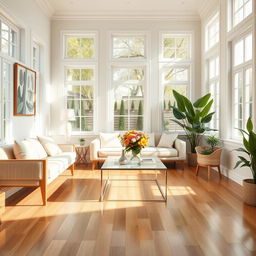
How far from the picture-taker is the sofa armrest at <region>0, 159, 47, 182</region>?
11.9ft

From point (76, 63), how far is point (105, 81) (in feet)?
2.95

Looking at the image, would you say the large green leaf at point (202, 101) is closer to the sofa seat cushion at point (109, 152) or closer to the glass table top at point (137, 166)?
the sofa seat cushion at point (109, 152)

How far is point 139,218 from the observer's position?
10.3 ft

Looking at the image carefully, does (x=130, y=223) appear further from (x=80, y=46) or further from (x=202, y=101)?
(x=80, y=46)

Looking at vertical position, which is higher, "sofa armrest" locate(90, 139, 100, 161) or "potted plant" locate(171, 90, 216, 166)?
"potted plant" locate(171, 90, 216, 166)

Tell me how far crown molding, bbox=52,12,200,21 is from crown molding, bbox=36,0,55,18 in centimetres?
23

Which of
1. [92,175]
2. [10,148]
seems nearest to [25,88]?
[10,148]

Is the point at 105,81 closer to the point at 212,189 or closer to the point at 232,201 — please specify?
the point at 212,189

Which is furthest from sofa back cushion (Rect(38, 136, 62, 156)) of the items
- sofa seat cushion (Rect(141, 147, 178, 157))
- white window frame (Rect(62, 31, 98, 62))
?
white window frame (Rect(62, 31, 98, 62))

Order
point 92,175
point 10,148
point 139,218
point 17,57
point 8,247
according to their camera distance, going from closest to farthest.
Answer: point 8,247 < point 139,218 < point 10,148 < point 17,57 < point 92,175

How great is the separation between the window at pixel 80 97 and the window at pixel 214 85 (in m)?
3.04

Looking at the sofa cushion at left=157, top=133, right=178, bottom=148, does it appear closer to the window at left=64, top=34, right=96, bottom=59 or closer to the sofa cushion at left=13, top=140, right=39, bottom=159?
the window at left=64, top=34, right=96, bottom=59

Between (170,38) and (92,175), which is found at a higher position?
(170,38)

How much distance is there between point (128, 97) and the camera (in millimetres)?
7469
